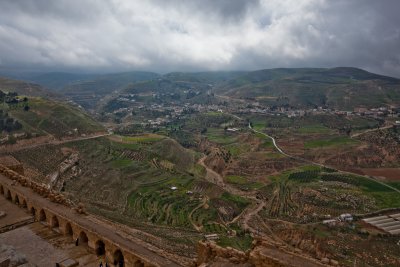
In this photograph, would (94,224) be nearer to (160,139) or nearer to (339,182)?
(339,182)

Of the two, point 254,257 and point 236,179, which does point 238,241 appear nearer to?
point 236,179

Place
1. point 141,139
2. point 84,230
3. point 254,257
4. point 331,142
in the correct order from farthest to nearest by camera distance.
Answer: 1. point 331,142
2. point 141,139
3. point 84,230
4. point 254,257

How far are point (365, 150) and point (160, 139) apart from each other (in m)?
68.4

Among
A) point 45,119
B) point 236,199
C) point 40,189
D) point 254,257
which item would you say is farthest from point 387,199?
point 45,119

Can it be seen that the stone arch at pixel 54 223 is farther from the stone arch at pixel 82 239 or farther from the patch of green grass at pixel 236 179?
the patch of green grass at pixel 236 179

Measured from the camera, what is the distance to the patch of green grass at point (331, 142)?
119500 mm

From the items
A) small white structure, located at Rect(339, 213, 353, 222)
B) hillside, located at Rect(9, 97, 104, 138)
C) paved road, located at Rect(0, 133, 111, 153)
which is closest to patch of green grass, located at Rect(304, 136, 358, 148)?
small white structure, located at Rect(339, 213, 353, 222)

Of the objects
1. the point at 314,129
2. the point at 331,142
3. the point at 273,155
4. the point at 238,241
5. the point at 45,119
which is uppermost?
the point at 45,119

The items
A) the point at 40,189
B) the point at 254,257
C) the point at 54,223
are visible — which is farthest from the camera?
the point at 40,189

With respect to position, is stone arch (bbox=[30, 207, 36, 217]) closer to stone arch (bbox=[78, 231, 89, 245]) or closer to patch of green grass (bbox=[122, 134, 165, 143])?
A: stone arch (bbox=[78, 231, 89, 245])

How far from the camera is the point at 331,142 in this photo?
12206 centimetres

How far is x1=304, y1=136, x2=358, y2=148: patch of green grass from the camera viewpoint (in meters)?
120

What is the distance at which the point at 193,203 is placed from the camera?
7394cm

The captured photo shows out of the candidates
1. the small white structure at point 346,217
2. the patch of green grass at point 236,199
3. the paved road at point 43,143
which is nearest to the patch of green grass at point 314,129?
the patch of green grass at point 236,199
